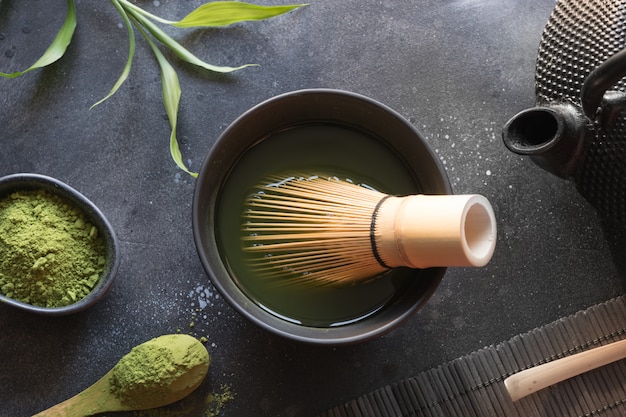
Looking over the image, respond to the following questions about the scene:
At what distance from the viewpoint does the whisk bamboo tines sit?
753 millimetres

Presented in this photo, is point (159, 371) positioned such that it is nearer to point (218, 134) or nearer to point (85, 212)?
point (85, 212)

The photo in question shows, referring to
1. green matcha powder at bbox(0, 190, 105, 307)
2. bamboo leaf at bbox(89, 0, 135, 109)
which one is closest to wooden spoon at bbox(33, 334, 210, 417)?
green matcha powder at bbox(0, 190, 105, 307)

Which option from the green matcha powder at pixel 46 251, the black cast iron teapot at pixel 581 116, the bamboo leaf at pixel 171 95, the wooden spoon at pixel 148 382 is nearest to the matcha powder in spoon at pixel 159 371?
the wooden spoon at pixel 148 382

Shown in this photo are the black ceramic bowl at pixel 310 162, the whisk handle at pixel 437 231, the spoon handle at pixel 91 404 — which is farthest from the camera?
the spoon handle at pixel 91 404

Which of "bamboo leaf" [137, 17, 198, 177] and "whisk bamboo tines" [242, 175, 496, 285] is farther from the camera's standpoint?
"bamboo leaf" [137, 17, 198, 177]

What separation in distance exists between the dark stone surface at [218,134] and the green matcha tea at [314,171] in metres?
0.10

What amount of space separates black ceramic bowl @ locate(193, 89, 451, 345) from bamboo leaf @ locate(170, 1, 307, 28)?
19 cm

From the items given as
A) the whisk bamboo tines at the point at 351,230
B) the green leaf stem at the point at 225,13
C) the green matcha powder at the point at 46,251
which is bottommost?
the green matcha powder at the point at 46,251

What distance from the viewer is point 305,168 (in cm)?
92

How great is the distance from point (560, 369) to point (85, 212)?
65cm

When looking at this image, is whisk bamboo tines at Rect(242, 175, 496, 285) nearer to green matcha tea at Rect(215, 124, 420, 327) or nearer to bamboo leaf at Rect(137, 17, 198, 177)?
green matcha tea at Rect(215, 124, 420, 327)

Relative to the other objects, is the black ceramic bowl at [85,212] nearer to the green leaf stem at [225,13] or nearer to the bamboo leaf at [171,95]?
the bamboo leaf at [171,95]

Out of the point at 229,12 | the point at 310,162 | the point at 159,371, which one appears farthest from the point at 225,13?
the point at 159,371

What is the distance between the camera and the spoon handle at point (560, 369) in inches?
36.8
